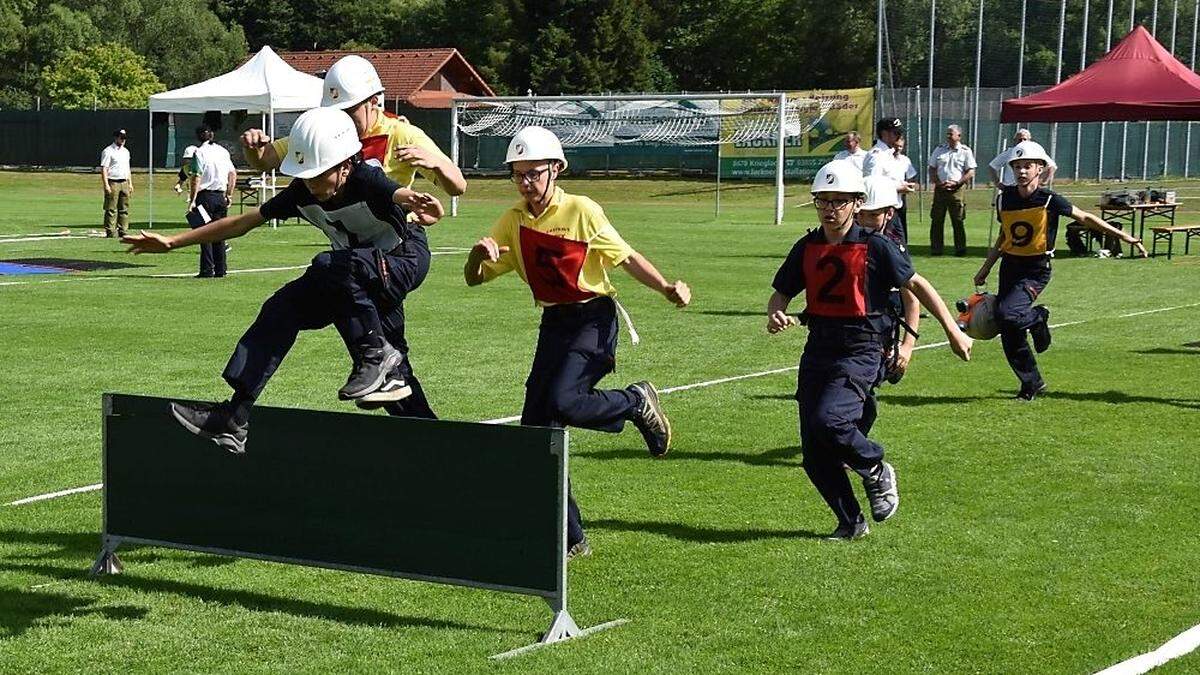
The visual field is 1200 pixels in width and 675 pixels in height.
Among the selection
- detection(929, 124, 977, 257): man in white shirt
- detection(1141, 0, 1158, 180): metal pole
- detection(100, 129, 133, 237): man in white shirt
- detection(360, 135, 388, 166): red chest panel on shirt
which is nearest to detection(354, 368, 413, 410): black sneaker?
detection(360, 135, 388, 166): red chest panel on shirt

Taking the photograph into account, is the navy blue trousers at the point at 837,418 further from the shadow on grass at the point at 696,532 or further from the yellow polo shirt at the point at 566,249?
the yellow polo shirt at the point at 566,249

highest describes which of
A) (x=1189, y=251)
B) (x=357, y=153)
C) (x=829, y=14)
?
A: (x=829, y=14)

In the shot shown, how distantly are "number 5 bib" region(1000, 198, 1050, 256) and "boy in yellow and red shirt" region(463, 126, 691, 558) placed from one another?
6.38 meters

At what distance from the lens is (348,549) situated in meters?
7.41

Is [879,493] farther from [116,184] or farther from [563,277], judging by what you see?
[116,184]

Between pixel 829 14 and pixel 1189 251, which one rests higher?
pixel 829 14

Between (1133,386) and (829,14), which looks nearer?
(1133,386)

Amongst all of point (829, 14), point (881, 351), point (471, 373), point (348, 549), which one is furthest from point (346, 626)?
point (829, 14)

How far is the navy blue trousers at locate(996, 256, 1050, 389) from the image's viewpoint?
13648 millimetres

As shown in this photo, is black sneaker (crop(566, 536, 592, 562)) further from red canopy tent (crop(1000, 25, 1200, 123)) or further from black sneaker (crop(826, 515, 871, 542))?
red canopy tent (crop(1000, 25, 1200, 123))

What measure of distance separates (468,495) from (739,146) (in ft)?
149

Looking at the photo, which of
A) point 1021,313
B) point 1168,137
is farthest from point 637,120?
point 1021,313

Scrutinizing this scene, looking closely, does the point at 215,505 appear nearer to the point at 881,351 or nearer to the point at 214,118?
the point at 881,351

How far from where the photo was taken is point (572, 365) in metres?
8.31
